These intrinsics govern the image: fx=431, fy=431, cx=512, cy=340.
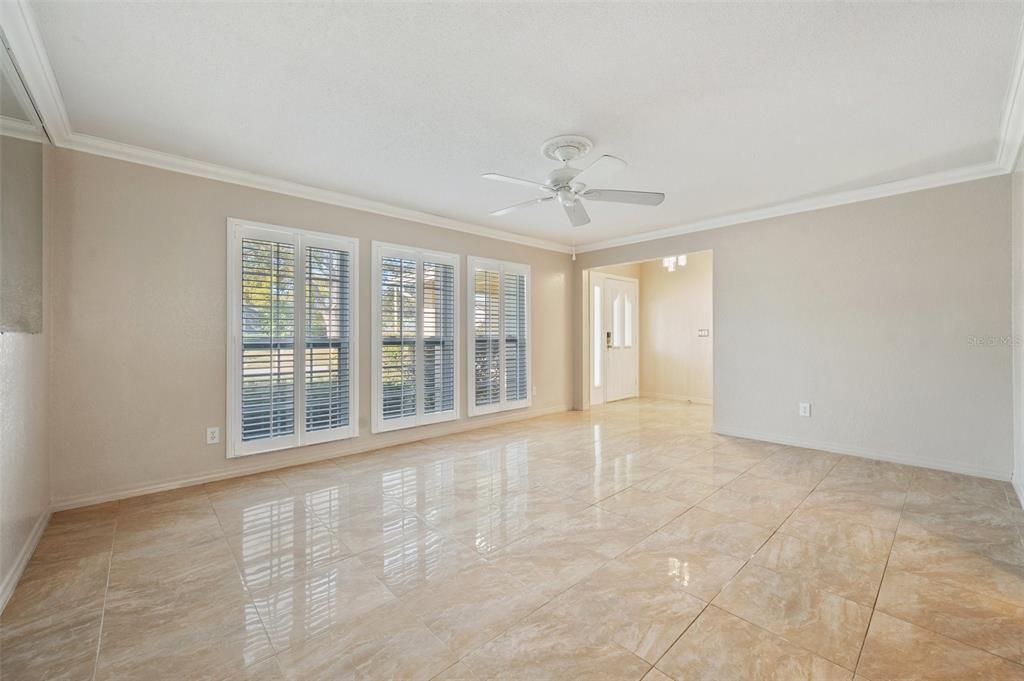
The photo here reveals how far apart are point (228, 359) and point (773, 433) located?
5477 millimetres

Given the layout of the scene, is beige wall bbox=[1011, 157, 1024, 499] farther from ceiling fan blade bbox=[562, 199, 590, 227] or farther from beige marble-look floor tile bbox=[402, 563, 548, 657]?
beige marble-look floor tile bbox=[402, 563, 548, 657]

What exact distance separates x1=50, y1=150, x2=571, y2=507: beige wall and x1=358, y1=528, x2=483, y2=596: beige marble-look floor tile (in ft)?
6.78

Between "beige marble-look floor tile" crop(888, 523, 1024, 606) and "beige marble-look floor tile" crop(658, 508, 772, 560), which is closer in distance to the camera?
"beige marble-look floor tile" crop(888, 523, 1024, 606)

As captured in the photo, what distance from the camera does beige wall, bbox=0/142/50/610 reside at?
2.03 metres

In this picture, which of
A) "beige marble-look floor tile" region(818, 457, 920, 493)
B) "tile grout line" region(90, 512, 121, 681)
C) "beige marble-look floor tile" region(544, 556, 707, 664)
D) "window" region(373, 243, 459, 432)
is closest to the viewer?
"tile grout line" region(90, 512, 121, 681)

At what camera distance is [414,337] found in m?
4.82

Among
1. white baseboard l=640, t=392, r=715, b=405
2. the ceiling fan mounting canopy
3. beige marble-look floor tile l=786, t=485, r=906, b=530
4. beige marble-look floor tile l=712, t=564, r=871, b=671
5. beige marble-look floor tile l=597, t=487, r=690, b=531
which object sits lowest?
beige marble-look floor tile l=712, t=564, r=871, b=671

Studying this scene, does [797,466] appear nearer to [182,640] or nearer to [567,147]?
[567,147]

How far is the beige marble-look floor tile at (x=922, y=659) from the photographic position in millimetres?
1510

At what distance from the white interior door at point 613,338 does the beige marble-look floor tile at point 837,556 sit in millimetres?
4598

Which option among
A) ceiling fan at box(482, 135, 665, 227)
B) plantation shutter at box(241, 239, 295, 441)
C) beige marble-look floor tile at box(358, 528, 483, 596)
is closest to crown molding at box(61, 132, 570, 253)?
plantation shutter at box(241, 239, 295, 441)

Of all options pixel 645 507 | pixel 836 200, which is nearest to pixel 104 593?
pixel 645 507

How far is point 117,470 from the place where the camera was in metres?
3.19

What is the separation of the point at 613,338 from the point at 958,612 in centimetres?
595
